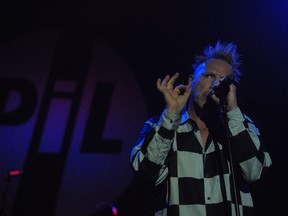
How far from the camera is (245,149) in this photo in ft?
4.69

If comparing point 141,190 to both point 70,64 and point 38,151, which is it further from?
point 70,64

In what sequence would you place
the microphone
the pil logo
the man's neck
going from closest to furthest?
the microphone → the man's neck → the pil logo

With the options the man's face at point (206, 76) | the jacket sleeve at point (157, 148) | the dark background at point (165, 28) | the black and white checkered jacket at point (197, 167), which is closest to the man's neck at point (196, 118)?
the man's face at point (206, 76)

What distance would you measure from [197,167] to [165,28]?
188 centimetres

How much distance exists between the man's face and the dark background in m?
0.95

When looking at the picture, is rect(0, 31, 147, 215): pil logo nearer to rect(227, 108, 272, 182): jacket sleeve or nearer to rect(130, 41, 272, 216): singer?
rect(130, 41, 272, 216): singer

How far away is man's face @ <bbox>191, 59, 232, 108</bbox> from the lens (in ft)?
5.85

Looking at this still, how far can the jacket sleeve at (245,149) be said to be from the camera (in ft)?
4.70

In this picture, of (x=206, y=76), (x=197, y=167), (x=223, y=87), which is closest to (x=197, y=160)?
(x=197, y=167)

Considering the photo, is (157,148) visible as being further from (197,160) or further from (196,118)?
(196,118)

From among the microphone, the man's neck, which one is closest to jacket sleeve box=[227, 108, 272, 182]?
the microphone

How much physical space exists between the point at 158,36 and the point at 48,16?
120 centimetres

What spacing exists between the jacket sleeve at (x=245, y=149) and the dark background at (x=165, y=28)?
149 cm

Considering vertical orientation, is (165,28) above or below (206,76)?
above
